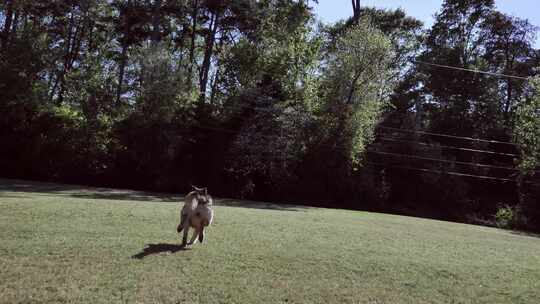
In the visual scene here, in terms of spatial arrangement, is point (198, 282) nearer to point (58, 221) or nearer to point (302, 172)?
point (58, 221)

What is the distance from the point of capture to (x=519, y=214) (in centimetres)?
3459

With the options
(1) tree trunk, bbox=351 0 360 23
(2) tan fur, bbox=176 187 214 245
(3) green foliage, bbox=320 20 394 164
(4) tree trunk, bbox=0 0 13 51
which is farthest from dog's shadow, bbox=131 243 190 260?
(1) tree trunk, bbox=351 0 360 23

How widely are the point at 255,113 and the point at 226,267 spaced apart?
2761 cm

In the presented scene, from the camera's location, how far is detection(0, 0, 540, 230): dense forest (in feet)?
103

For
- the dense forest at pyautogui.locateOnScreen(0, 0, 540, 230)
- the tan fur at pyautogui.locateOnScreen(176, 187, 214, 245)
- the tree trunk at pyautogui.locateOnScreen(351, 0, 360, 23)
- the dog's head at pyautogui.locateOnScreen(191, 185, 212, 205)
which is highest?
the tree trunk at pyautogui.locateOnScreen(351, 0, 360, 23)

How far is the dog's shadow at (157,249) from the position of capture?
8175 mm

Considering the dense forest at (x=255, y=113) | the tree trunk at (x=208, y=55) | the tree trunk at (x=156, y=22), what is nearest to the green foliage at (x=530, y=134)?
the dense forest at (x=255, y=113)

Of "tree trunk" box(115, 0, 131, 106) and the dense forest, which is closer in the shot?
the dense forest

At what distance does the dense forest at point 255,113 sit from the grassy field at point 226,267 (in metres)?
20.1

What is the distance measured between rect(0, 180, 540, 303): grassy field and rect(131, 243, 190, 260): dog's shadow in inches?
0.8

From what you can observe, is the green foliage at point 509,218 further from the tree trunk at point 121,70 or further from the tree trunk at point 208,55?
the tree trunk at point 121,70

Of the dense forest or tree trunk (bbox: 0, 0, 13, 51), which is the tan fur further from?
tree trunk (bbox: 0, 0, 13, 51)

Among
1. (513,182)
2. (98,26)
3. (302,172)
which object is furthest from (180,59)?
(513,182)

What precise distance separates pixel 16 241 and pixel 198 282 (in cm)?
399
